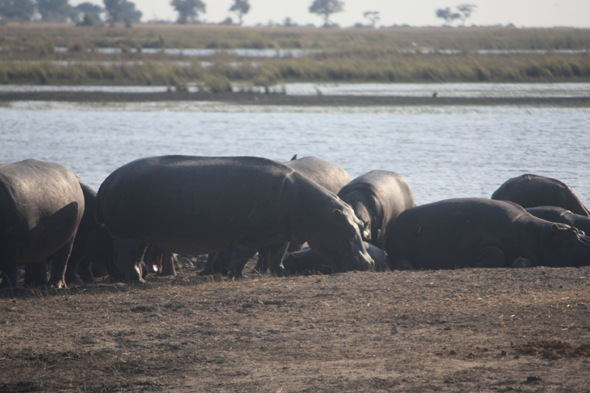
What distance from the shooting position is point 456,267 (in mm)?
8711

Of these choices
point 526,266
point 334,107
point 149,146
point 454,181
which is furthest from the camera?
point 334,107

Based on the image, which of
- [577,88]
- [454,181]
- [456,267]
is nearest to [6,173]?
[456,267]

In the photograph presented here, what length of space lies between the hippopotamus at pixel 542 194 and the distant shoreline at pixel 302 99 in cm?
2084

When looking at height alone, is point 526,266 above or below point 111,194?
below

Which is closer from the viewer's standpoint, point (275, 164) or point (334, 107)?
point (275, 164)

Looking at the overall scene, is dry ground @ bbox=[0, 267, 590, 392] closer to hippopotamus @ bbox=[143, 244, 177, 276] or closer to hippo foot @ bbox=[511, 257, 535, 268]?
hippo foot @ bbox=[511, 257, 535, 268]

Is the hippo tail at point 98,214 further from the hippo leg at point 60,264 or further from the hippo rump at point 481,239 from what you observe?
the hippo rump at point 481,239

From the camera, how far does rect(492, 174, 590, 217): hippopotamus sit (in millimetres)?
10680

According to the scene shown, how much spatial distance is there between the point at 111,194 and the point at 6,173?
3.83 feet

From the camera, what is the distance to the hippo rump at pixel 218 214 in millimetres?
8219

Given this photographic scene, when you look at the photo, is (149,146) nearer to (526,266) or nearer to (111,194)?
(111,194)

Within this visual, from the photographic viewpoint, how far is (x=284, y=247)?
9.06 metres

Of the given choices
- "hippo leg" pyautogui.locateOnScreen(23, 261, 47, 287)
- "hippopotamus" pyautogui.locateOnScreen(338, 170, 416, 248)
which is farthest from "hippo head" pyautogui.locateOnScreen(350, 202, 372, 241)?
"hippo leg" pyautogui.locateOnScreen(23, 261, 47, 287)

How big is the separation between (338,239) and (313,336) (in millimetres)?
2670
